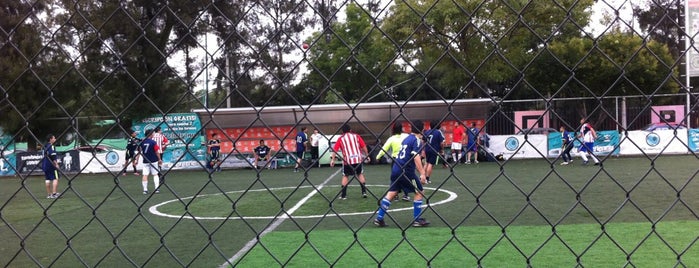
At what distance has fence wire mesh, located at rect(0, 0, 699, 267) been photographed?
277 centimetres

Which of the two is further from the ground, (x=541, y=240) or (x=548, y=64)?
(x=548, y=64)

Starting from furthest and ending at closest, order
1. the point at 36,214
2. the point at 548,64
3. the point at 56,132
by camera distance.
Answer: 1. the point at 548,64
2. the point at 56,132
3. the point at 36,214

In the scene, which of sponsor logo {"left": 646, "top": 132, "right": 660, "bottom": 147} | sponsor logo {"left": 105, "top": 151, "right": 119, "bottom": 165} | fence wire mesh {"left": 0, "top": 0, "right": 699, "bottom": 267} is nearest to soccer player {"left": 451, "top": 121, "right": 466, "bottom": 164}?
fence wire mesh {"left": 0, "top": 0, "right": 699, "bottom": 267}

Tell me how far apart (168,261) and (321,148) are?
17127 millimetres

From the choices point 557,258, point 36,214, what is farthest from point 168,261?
point 36,214

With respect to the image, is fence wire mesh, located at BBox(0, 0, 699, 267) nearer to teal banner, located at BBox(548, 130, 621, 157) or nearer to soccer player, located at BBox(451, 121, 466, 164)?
teal banner, located at BBox(548, 130, 621, 157)

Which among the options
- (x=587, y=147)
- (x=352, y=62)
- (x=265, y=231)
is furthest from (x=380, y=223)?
(x=587, y=147)

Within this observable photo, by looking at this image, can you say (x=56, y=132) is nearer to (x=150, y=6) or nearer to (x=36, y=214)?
(x=36, y=214)

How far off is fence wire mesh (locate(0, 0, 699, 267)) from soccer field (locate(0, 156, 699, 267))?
5 centimetres

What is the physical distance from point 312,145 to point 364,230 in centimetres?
1359

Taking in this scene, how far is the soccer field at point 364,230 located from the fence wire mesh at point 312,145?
5 centimetres

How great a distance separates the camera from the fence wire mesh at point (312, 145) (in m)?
2.77

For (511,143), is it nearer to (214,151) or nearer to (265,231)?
(214,151)

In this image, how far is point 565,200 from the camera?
10.8 meters
